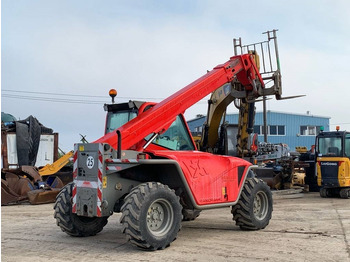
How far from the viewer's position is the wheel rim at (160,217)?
23.1 ft

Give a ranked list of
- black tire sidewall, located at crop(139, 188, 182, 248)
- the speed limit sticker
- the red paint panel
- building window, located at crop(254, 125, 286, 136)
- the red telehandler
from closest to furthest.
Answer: black tire sidewall, located at crop(139, 188, 182, 248) → the red telehandler → the speed limit sticker → the red paint panel → building window, located at crop(254, 125, 286, 136)

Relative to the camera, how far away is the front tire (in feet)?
21.7

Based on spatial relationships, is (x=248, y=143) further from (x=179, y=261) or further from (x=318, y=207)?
(x=179, y=261)

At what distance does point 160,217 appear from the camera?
7.20m

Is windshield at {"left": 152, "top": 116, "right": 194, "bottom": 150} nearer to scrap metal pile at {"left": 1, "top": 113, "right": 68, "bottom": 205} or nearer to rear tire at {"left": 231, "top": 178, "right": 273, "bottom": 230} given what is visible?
rear tire at {"left": 231, "top": 178, "right": 273, "bottom": 230}

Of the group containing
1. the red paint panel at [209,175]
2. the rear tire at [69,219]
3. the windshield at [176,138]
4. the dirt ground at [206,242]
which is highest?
the windshield at [176,138]

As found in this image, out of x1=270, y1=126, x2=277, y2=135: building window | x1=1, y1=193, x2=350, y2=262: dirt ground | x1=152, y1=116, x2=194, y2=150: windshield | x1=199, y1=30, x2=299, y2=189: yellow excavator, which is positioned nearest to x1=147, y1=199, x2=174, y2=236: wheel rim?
x1=1, y1=193, x2=350, y2=262: dirt ground

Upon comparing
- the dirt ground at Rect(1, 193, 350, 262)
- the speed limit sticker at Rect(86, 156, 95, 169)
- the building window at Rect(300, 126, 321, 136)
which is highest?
the building window at Rect(300, 126, 321, 136)

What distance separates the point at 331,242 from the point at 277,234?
3.59ft

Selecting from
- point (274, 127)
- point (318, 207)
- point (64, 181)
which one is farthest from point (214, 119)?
point (274, 127)

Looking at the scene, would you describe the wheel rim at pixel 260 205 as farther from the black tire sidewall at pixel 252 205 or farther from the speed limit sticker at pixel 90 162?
the speed limit sticker at pixel 90 162

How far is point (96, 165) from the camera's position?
278 inches

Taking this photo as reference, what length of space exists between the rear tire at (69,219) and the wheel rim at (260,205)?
3.29 meters

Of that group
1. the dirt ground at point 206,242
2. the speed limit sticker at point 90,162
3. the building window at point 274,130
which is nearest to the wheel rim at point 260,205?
the dirt ground at point 206,242
